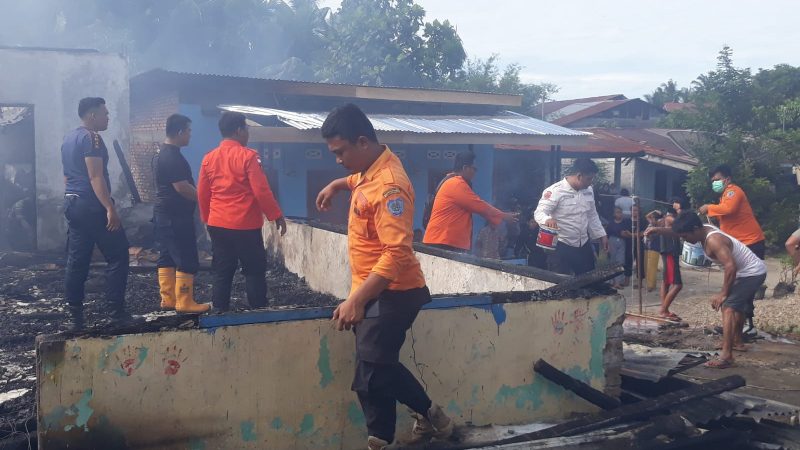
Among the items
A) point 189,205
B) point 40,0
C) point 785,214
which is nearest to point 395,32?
point 40,0

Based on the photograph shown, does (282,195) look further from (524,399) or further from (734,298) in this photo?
(524,399)

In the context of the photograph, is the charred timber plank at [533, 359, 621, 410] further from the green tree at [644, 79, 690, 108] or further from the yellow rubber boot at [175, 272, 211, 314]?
the green tree at [644, 79, 690, 108]

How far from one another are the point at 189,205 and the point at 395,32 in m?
22.0

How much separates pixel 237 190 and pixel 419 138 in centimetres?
710

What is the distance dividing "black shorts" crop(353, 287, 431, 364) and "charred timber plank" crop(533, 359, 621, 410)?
119 cm

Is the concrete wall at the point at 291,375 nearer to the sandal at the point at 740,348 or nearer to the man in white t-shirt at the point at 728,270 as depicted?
the man in white t-shirt at the point at 728,270

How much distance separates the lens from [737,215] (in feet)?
26.1

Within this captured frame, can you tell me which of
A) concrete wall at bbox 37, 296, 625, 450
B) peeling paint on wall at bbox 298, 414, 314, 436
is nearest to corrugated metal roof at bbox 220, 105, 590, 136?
concrete wall at bbox 37, 296, 625, 450

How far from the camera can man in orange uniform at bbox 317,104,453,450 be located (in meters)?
3.31

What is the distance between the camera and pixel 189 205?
6.51 m

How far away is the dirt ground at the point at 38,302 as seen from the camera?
4.57m

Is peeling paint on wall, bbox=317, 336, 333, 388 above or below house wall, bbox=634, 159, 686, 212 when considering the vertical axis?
below

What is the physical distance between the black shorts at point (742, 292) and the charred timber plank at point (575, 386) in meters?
2.85

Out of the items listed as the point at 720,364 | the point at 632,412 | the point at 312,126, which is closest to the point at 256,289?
the point at 632,412
